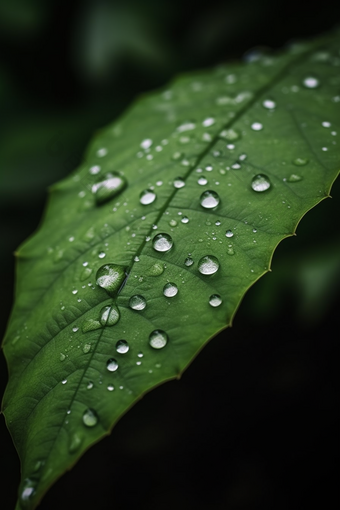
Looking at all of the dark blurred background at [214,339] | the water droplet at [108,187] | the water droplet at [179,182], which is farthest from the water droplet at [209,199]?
the dark blurred background at [214,339]

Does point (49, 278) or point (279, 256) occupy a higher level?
point (49, 278)

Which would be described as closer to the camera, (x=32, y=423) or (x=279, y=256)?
(x=32, y=423)

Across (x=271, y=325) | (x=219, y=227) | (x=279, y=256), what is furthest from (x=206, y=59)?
(x=219, y=227)

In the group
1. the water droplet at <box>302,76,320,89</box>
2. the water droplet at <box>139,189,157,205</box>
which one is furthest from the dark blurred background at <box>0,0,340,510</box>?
the water droplet at <box>139,189,157,205</box>

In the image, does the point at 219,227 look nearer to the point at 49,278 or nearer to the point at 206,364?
the point at 49,278

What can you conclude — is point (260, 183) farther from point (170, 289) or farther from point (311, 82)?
point (311, 82)

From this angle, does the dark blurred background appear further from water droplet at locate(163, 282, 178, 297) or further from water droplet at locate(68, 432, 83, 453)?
water droplet at locate(68, 432, 83, 453)
